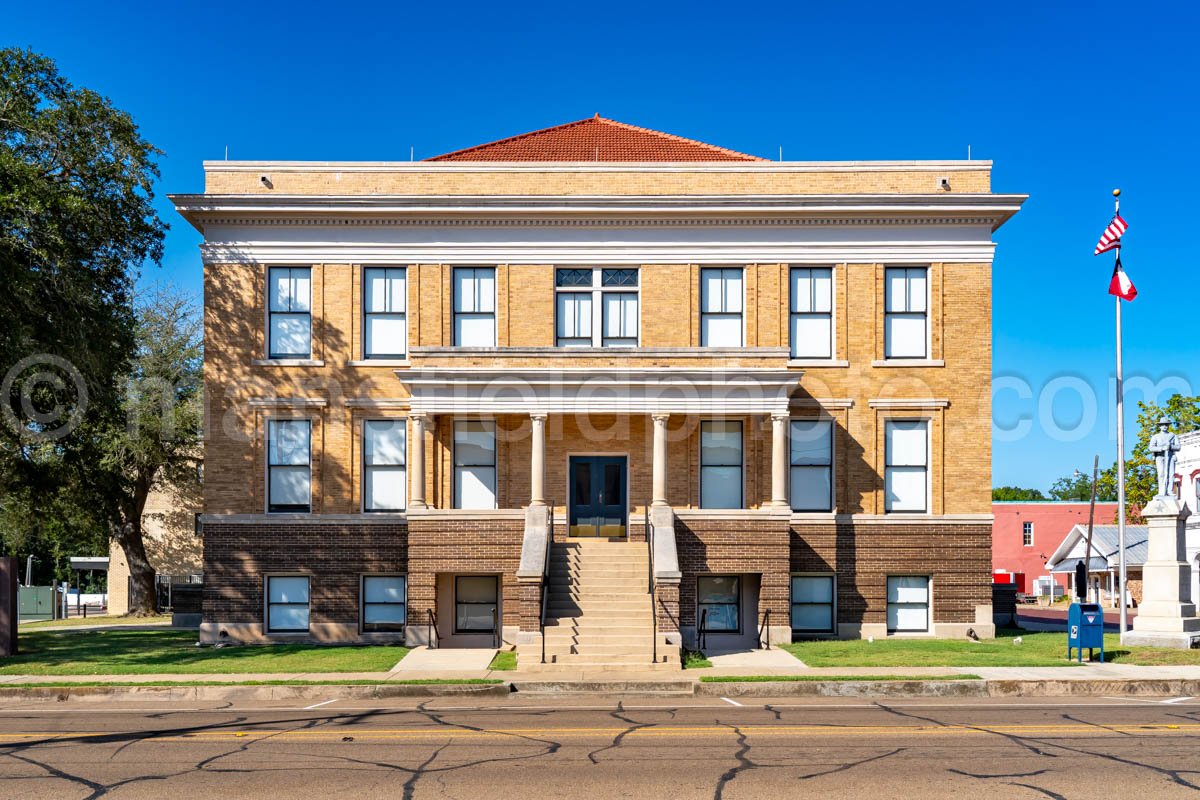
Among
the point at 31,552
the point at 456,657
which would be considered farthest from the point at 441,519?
the point at 31,552

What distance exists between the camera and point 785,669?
20.1 meters

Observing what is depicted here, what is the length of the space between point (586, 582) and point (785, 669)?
16.7 feet

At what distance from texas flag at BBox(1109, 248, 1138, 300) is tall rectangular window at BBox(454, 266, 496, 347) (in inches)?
566

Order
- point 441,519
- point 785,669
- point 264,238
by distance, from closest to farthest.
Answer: point 785,669, point 441,519, point 264,238

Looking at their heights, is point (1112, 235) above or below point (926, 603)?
above

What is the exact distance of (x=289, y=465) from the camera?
26438 millimetres

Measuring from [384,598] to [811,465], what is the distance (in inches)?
418

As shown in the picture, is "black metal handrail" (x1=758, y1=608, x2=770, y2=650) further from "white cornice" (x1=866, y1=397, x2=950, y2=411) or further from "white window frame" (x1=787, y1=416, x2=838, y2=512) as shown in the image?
"white cornice" (x1=866, y1=397, x2=950, y2=411)

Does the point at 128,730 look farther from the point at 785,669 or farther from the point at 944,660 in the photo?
the point at 944,660

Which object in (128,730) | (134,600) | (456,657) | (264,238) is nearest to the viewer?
(128,730)

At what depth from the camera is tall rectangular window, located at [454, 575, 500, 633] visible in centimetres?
2600

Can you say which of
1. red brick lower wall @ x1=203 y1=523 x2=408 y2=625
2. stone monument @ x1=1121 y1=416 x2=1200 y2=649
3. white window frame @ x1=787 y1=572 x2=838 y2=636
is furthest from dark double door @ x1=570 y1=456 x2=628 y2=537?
stone monument @ x1=1121 y1=416 x2=1200 y2=649

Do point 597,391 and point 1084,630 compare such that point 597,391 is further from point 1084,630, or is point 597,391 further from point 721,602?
point 1084,630

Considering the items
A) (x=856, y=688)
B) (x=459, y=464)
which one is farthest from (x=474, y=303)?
(x=856, y=688)
